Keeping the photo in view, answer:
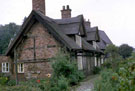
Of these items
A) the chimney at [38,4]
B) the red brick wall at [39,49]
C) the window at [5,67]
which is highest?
the chimney at [38,4]

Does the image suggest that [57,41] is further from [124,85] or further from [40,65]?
[124,85]

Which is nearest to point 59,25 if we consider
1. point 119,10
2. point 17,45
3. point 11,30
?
point 17,45

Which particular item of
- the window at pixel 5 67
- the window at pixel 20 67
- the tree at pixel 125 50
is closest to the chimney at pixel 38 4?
the window at pixel 20 67

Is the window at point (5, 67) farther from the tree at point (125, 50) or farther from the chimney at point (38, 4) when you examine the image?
the tree at point (125, 50)

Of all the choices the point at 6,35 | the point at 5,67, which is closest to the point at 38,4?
the point at 5,67

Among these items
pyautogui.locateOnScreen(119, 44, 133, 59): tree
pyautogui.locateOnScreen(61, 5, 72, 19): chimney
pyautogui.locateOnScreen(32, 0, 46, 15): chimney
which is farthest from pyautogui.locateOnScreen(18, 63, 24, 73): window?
pyautogui.locateOnScreen(119, 44, 133, 59): tree

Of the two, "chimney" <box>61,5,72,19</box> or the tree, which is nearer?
"chimney" <box>61,5,72,19</box>

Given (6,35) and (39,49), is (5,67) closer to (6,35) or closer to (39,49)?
(39,49)

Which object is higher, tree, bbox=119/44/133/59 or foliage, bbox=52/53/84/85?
tree, bbox=119/44/133/59

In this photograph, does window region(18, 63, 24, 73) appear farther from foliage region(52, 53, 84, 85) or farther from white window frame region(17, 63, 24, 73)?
foliage region(52, 53, 84, 85)

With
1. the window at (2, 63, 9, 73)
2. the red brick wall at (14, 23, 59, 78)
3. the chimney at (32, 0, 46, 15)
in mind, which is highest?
the chimney at (32, 0, 46, 15)

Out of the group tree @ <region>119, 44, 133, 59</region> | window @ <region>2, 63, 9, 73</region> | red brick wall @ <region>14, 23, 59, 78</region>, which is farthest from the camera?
tree @ <region>119, 44, 133, 59</region>

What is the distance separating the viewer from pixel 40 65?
1616 cm

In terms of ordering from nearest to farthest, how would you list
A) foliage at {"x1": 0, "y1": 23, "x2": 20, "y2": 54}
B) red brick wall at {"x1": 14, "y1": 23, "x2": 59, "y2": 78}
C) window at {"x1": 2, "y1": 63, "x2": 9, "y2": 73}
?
red brick wall at {"x1": 14, "y1": 23, "x2": 59, "y2": 78} < window at {"x1": 2, "y1": 63, "x2": 9, "y2": 73} < foliage at {"x1": 0, "y1": 23, "x2": 20, "y2": 54}
